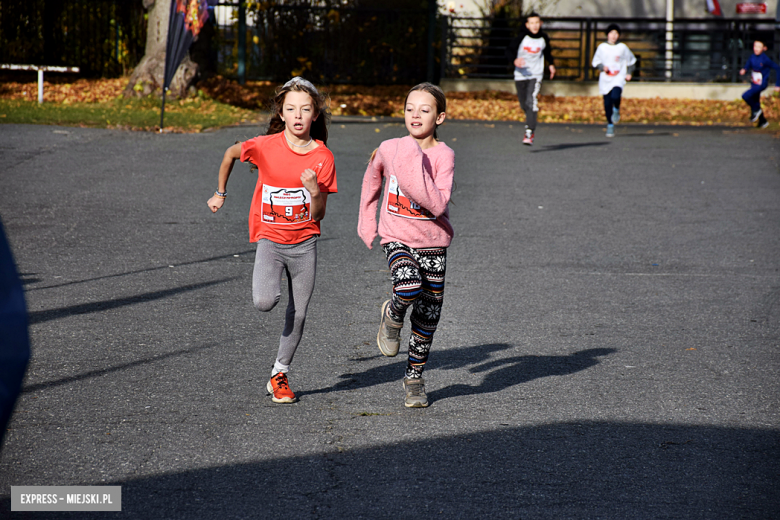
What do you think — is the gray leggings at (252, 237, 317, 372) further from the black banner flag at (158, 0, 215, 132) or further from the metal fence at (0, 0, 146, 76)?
the metal fence at (0, 0, 146, 76)

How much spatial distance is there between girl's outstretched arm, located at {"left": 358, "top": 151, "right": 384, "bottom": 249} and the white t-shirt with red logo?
1246 cm

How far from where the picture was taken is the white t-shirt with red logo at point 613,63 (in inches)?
626

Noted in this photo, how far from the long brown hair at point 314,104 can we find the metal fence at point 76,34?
67.8 ft

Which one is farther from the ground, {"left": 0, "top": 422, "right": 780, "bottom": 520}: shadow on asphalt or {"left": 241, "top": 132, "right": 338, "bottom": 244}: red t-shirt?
{"left": 241, "top": 132, "right": 338, "bottom": 244}: red t-shirt

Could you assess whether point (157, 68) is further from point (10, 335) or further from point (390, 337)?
point (10, 335)

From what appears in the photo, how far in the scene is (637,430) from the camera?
4.25 metres

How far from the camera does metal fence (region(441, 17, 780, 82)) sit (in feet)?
84.8

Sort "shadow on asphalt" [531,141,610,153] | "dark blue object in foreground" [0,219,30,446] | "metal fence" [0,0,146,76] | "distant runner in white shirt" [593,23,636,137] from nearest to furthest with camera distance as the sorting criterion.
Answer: "dark blue object in foreground" [0,219,30,446] < "shadow on asphalt" [531,141,610,153] < "distant runner in white shirt" [593,23,636,137] < "metal fence" [0,0,146,76]

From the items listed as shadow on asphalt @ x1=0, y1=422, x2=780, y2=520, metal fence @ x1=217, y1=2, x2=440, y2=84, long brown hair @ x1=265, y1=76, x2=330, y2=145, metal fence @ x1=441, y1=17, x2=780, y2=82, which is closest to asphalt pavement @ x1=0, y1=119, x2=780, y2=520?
shadow on asphalt @ x1=0, y1=422, x2=780, y2=520

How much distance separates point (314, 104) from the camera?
14.3 ft

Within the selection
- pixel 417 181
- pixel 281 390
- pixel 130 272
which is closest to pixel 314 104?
pixel 417 181

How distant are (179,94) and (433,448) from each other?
1634 cm

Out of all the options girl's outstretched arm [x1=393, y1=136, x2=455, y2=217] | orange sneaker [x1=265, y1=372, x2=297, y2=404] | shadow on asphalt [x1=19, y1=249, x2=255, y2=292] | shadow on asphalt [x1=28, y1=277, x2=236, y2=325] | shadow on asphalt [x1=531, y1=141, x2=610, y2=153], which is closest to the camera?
girl's outstretched arm [x1=393, y1=136, x2=455, y2=217]

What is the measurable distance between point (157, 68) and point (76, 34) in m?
7.00
